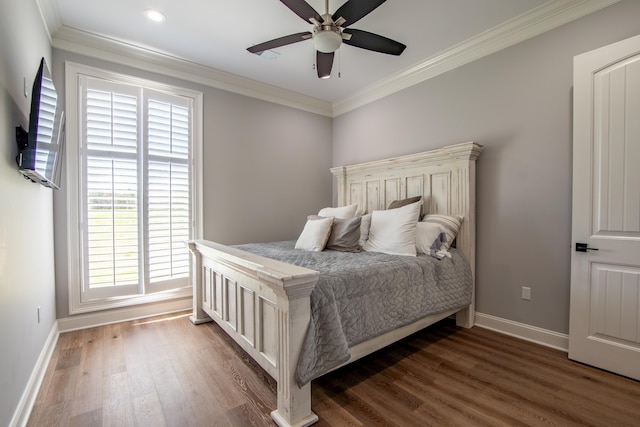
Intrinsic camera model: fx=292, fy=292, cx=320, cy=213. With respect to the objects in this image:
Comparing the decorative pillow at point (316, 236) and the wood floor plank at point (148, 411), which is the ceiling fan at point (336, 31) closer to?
the decorative pillow at point (316, 236)

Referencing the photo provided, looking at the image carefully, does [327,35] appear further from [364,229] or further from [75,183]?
[75,183]

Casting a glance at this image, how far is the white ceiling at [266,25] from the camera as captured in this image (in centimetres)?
239

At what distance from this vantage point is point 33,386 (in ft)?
5.90

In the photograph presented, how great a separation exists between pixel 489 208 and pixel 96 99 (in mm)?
4005

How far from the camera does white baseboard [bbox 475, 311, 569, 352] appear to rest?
2.39m

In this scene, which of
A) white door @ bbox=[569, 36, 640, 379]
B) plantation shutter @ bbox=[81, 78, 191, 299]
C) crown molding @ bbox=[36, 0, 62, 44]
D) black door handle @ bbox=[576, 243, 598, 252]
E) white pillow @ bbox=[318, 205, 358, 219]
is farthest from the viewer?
white pillow @ bbox=[318, 205, 358, 219]

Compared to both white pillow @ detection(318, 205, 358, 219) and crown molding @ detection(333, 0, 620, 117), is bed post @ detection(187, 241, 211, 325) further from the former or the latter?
crown molding @ detection(333, 0, 620, 117)

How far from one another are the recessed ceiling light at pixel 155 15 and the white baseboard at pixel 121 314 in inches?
110

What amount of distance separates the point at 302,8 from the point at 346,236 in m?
1.87

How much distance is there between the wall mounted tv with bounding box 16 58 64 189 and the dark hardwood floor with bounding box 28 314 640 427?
4.54 feet

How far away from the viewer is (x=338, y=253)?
8.86ft

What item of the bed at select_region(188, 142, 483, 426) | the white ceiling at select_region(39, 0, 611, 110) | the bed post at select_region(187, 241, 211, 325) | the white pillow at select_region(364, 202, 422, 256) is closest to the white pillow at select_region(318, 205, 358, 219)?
the white pillow at select_region(364, 202, 422, 256)

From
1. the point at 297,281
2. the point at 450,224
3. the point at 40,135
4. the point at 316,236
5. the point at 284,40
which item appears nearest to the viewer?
the point at 297,281

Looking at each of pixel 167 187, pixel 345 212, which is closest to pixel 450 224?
pixel 345 212
